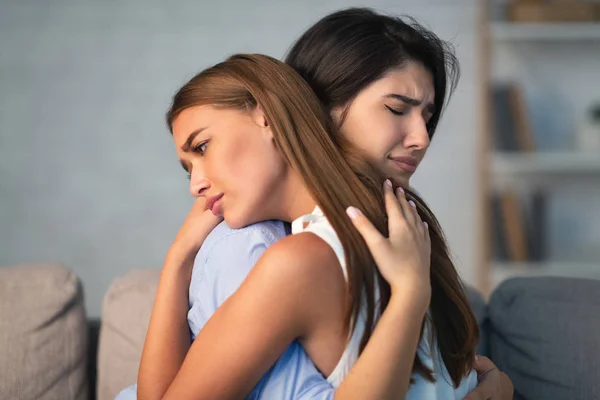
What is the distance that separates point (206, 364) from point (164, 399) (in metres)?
0.09

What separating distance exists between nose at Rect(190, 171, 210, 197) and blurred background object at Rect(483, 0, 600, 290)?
2443mm

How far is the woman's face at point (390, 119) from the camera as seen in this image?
118 cm

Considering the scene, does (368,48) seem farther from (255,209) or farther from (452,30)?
(452,30)

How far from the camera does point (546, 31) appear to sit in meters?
3.34

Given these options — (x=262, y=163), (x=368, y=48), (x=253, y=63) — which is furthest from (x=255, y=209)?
(x=368, y=48)

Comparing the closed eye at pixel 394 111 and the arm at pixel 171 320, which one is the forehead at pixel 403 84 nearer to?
the closed eye at pixel 394 111

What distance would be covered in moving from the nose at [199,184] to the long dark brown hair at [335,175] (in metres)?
0.10

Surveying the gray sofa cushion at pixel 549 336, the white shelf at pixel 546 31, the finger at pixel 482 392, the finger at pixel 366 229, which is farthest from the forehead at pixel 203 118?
the white shelf at pixel 546 31

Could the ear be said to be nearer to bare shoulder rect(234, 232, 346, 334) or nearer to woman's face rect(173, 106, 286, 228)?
woman's face rect(173, 106, 286, 228)

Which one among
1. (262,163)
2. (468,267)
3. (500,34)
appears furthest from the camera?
(468,267)

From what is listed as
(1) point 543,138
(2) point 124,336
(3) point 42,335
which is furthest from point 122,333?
(1) point 543,138

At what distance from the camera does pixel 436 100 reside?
131cm

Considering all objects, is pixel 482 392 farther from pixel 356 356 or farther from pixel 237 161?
pixel 237 161

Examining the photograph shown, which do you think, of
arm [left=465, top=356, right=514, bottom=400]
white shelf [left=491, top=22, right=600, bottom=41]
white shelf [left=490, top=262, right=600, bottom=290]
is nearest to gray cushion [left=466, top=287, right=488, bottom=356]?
arm [left=465, top=356, right=514, bottom=400]
